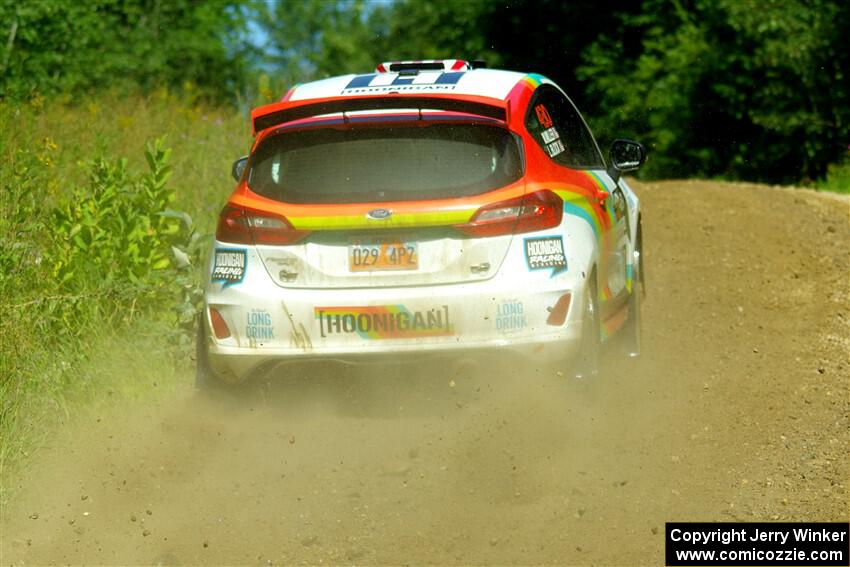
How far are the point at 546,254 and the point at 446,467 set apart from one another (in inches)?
44.3

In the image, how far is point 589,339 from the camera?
7.21 meters

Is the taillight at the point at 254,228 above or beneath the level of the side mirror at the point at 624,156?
above

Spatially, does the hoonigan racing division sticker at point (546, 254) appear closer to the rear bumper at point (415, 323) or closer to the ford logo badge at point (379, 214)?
the rear bumper at point (415, 323)

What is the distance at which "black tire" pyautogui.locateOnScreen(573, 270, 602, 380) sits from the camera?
7121 mm

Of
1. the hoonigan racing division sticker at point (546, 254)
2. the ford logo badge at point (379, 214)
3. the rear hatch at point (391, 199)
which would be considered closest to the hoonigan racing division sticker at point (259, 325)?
the rear hatch at point (391, 199)

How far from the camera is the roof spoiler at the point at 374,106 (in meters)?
7.06

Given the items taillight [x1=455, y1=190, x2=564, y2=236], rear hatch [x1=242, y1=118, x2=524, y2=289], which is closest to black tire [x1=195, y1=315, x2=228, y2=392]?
rear hatch [x1=242, y1=118, x2=524, y2=289]

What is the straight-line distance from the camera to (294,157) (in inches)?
282

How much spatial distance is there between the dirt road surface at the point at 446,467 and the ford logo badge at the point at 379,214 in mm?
823

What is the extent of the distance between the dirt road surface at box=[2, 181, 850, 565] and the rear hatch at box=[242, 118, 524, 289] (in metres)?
0.56

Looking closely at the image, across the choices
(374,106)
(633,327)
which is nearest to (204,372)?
(374,106)

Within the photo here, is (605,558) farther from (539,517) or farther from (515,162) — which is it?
(515,162)

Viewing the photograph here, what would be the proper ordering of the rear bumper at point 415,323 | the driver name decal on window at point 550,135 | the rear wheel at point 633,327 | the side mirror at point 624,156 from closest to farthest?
the rear bumper at point 415,323 → the driver name decal on window at point 550,135 → the side mirror at point 624,156 → the rear wheel at point 633,327

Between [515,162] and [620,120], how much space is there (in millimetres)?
23809
